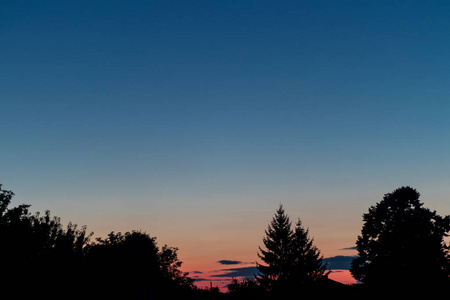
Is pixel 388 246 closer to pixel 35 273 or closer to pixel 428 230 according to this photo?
pixel 428 230

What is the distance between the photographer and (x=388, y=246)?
125 ft

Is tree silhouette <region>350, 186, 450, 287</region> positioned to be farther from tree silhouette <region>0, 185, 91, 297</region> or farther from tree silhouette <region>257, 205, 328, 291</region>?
tree silhouette <region>0, 185, 91, 297</region>

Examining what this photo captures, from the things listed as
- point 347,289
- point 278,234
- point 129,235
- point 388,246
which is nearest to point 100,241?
point 129,235

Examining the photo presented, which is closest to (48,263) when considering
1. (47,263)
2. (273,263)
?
(47,263)

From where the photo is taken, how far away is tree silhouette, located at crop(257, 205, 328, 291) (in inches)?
1721

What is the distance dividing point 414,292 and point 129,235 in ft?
221

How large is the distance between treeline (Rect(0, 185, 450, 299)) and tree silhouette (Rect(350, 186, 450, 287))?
103 mm

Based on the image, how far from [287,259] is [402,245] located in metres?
15.8

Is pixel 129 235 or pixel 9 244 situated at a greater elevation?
pixel 129 235

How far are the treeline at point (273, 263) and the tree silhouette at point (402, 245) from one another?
0.10 m

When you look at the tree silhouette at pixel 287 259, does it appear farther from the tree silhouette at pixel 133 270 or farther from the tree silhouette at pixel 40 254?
the tree silhouette at pixel 40 254

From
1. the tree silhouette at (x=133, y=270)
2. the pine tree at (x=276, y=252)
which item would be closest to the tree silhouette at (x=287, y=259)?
the pine tree at (x=276, y=252)

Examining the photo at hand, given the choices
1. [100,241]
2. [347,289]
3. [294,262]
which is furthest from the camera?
[100,241]

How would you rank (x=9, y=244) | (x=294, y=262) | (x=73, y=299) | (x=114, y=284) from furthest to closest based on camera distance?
(x=294, y=262), (x=114, y=284), (x=9, y=244), (x=73, y=299)
